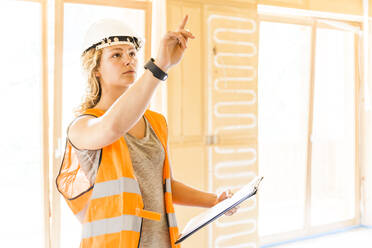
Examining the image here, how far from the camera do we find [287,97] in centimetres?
445

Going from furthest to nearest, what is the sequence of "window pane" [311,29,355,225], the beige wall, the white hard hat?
"window pane" [311,29,355,225] < the beige wall < the white hard hat

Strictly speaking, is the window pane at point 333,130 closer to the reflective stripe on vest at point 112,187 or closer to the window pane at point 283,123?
the window pane at point 283,123

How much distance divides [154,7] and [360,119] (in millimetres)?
3188

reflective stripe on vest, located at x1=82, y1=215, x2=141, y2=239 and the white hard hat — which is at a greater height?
the white hard hat

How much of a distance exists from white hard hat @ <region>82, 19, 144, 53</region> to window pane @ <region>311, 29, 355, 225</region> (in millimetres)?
3894

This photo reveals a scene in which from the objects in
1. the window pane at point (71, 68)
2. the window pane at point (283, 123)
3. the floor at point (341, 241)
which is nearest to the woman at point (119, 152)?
the window pane at point (71, 68)

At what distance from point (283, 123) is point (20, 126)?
278 centimetres

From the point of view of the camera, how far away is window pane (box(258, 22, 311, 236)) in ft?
14.1

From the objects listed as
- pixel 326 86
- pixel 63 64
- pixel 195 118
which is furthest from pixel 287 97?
pixel 63 64

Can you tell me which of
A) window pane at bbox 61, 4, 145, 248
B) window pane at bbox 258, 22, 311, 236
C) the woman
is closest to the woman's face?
the woman

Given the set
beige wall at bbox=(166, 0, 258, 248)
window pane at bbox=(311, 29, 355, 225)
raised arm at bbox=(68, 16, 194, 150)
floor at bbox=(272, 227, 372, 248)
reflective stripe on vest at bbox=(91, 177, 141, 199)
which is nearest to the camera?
raised arm at bbox=(68, 16, 194, 150)

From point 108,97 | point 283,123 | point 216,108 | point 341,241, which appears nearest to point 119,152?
point 108,97

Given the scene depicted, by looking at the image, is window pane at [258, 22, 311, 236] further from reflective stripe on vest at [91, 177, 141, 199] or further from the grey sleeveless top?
reflective stripe on vest at [91, 177, 141, 199]

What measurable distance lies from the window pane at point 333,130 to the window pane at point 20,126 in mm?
3114
